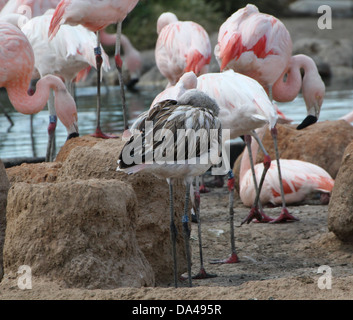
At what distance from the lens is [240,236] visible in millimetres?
5535

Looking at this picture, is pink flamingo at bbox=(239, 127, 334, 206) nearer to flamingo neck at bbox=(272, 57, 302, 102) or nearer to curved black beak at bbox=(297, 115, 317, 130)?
curved black beak at bbox=(297, 115, 317, 130)

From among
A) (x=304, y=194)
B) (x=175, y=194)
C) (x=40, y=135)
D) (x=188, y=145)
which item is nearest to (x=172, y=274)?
(x=175, y=194)

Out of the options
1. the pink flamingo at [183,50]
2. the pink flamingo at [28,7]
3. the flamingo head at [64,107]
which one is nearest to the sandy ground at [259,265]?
the pink flamingo at [183,50]

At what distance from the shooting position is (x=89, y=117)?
1140cm

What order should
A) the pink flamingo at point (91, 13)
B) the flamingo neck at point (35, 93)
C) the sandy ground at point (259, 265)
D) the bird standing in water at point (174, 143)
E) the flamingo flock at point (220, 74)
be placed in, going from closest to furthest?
the sandy ground at point (259, 265), the bird standing in water at point (174, 143), the flamingo flock at point (220, 74), the pink flamingo at point (91, 13), the flamingo neck at point (35, 93)

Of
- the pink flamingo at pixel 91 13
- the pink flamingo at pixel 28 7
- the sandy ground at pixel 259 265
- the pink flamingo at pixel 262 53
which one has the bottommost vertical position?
the sandy ground at pixel 259 265

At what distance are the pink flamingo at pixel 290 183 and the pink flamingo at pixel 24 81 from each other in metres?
1.72

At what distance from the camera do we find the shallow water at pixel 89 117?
8961mm

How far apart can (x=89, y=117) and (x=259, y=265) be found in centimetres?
707

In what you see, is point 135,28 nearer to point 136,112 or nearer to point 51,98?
point 136,112

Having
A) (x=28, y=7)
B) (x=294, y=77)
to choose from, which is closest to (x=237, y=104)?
(x=294, y=77)

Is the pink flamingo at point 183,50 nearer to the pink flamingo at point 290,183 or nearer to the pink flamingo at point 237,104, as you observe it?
the pink flamingo at point 290,183

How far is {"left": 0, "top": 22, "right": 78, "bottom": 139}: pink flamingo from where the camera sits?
6215 millimetres

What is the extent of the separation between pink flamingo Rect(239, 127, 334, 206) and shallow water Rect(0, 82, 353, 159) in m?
2.85
